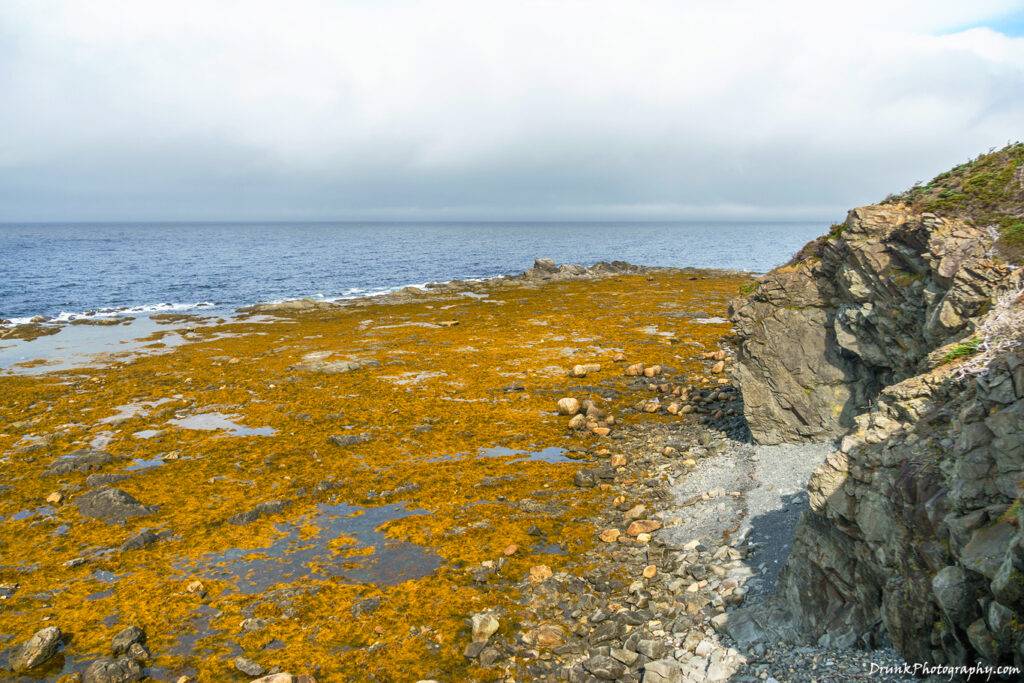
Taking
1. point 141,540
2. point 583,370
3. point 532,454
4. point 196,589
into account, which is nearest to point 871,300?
point 532,454

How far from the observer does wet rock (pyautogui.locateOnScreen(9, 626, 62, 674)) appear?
14727mm

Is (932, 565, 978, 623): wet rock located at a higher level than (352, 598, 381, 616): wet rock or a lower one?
higher

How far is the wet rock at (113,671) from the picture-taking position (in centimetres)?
1416

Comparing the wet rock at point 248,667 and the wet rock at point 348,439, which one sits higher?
the wet rock at point 348,439

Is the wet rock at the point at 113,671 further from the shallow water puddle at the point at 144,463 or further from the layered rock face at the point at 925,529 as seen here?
the layered rock face at the point at 925,529

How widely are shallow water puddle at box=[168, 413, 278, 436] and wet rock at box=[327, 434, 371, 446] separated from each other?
13.5 feet

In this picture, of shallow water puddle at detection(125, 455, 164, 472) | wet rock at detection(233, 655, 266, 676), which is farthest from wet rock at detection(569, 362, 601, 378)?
wet rock at detection(233, 655, 266, 676)

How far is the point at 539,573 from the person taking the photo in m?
18.0

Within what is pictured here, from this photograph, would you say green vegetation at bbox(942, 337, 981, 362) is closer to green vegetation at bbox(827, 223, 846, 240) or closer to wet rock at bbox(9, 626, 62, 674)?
green vegetation at bbox(827, 223, 846, 240)

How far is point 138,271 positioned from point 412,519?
135 meters

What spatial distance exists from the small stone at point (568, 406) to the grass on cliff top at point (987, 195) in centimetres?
1716

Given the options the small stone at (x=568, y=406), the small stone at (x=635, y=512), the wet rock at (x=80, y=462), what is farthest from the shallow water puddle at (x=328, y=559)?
the small stone at (x=568, y=406)

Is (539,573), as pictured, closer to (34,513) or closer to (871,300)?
(871,300)

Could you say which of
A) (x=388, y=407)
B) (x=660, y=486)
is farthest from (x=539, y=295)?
(x=660, y=486)
